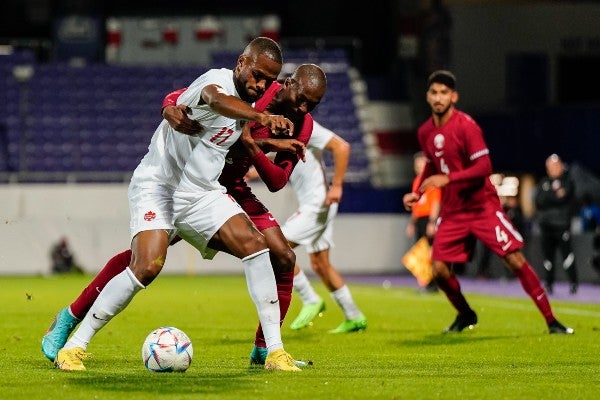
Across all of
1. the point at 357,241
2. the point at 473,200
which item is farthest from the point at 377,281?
the point at 473,200

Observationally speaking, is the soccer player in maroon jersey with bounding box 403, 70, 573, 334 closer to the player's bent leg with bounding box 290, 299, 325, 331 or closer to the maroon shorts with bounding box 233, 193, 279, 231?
the player's bent leg with bounding box 290, 299, 325, 331

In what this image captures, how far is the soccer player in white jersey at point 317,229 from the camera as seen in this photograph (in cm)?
1321

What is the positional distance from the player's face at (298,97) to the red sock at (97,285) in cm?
147

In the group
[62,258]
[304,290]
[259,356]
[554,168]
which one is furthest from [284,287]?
[62,258]

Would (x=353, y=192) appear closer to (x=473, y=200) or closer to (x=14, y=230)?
(x=14, y=230)

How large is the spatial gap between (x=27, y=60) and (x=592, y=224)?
44.9ft

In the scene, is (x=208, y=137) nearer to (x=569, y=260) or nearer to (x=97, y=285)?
(x=97, y=285)

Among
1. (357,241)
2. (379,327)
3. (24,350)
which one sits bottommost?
(357,241)

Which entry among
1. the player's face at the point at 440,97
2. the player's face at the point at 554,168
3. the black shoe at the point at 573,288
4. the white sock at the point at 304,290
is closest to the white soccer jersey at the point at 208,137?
the player's face at the point at 440,97

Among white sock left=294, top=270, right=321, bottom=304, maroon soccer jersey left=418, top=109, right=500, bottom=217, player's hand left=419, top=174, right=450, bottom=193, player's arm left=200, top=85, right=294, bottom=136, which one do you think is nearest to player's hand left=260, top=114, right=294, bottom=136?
player's arm left=200, top=85, right=294, bottom=136

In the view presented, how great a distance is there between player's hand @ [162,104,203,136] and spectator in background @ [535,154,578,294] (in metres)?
13.3

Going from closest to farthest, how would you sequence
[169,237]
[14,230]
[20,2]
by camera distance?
[169,237] < [14,230] < [20,2]

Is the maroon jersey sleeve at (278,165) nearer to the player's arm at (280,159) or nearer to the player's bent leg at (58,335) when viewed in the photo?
the player's arm at (280,159)

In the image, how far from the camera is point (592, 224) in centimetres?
2722
